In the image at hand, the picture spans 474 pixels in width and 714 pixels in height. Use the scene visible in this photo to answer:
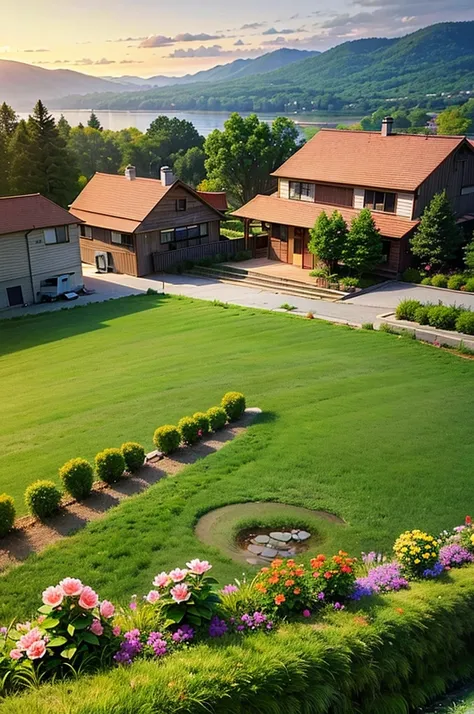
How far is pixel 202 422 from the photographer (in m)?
14.7

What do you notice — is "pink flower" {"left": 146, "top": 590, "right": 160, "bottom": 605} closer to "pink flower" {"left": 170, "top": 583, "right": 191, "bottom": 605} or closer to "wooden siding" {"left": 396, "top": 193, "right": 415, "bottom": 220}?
"pink flower" {"left": 170, "top": 583, "right": 191, "bottom": 605}

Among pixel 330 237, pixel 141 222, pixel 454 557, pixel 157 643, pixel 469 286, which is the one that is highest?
pixel 157 643

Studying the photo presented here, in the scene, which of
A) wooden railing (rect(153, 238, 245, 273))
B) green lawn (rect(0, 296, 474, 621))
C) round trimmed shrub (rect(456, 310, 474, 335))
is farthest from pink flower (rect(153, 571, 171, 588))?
wooden railing (rect(153, 238, 245, 273))

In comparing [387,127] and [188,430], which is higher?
[387,127]

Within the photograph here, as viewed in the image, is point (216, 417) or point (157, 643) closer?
point (157, 643)

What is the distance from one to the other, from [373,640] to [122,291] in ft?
92.7

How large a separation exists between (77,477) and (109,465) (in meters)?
0.81

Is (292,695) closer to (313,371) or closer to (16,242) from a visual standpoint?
(313,371)

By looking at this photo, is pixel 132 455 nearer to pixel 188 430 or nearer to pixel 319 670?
pixel 188 430

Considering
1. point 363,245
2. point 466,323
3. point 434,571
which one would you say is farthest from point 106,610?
point 363,245

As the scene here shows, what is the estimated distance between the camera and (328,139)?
132 feet

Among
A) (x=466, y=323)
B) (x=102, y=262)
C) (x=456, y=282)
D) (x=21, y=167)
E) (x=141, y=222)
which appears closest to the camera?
(x=466, y=323)

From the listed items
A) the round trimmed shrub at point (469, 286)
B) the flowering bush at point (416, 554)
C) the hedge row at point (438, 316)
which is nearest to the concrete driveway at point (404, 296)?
the round trimmed shrub at point (469, 286)

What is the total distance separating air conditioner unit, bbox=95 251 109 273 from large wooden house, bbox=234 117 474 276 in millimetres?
8242
